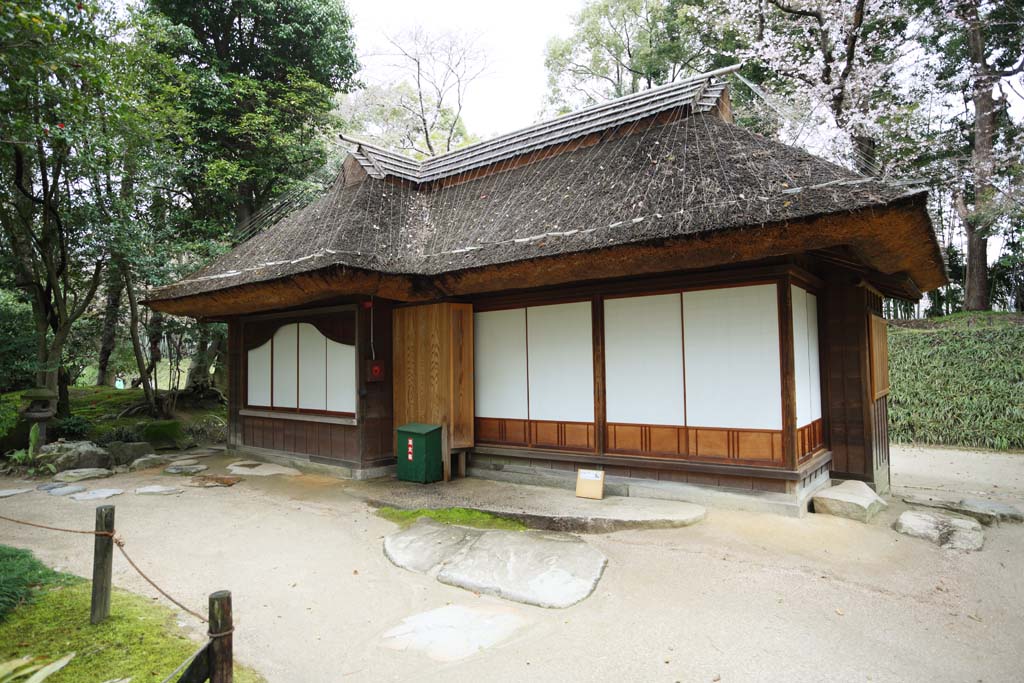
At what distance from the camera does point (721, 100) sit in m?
7.29

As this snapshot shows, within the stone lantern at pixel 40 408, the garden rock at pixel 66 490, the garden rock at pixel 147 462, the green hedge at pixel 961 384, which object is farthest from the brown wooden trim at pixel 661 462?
the green hedge at pixel 961 384

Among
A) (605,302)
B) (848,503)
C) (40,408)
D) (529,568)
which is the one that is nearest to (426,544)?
(529,568)

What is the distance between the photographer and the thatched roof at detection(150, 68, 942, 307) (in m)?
5.04

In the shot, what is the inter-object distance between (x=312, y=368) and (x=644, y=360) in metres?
5.09

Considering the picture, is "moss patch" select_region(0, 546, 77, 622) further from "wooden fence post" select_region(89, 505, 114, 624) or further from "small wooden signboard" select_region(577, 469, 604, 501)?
"small wooden signboard" select_region(577, 469, 604, 501)

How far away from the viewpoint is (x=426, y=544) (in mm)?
4824

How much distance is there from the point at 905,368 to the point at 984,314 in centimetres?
324

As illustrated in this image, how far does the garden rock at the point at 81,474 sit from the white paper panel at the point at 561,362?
6.51m

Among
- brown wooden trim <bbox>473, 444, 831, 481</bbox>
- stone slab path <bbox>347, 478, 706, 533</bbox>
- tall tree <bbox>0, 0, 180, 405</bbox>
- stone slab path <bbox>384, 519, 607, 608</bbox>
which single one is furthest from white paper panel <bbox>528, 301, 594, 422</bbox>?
tall tree <bbox>0, 0, 180, 405</bbox>

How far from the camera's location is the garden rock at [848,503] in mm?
5395

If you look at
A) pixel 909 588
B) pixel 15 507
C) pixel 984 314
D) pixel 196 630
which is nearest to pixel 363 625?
pixel 196 630

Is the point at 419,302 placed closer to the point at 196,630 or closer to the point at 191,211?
the point at 196,630

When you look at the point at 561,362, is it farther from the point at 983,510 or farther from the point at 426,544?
the point at 983,510

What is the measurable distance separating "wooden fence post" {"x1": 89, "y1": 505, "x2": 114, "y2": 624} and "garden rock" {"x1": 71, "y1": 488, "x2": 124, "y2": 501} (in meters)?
4.18
